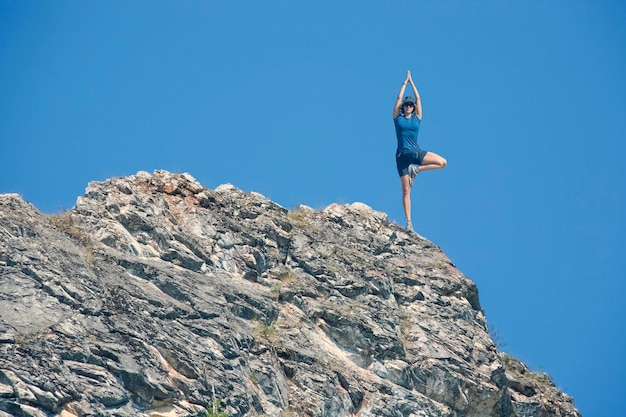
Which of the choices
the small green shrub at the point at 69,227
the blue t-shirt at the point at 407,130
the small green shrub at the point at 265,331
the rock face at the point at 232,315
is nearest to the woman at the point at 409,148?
the blue t-shirt at the point at 407,130

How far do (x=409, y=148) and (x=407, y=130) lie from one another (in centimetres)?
51

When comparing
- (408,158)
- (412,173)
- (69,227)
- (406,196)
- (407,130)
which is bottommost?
(69,227)

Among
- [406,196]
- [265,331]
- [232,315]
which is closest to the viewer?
[232,315]

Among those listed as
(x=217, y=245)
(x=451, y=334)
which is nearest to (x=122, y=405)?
(x=217, y=245)

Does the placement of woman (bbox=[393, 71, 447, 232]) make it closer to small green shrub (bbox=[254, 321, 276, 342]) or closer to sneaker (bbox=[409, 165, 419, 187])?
sneaker (bbox=[409, 165, 419, 187])

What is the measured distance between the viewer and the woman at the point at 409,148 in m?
38.5

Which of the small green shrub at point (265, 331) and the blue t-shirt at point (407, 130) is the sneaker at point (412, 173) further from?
the small green shrub at point (265, 331)

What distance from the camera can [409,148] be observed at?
38.6 m

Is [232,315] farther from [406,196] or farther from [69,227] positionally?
[406,196]

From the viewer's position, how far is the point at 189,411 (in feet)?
87.0

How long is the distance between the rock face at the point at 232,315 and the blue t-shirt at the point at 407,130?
274 centimetres

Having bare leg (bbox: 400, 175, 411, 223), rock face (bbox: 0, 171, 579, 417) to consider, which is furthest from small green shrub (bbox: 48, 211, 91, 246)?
bare leg (bbox: 400, 175, 411, 223)

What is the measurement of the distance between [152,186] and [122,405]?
8675 mm

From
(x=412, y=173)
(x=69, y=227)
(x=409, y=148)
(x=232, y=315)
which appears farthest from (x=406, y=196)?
(x=69, y=227)
